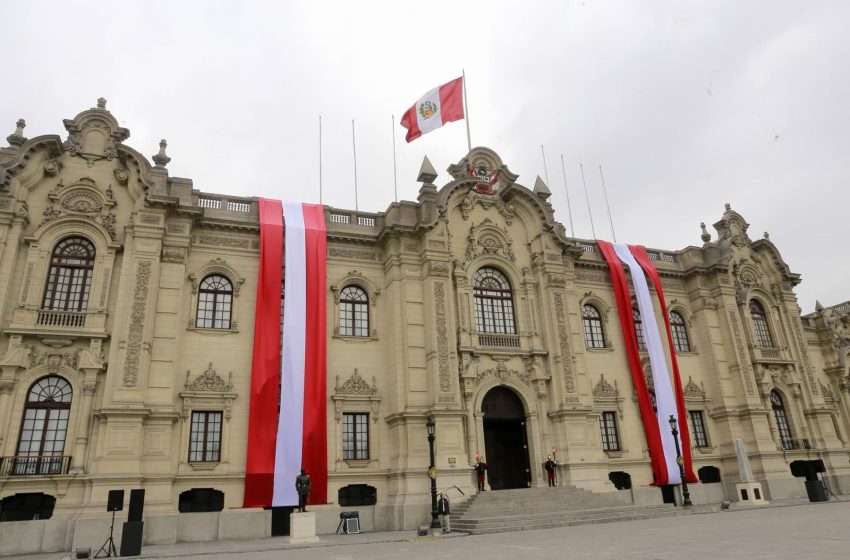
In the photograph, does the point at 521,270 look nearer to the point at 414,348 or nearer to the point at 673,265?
the point at 414,348

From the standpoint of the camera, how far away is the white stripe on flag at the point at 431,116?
29.3 m

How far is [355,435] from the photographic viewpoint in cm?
2466

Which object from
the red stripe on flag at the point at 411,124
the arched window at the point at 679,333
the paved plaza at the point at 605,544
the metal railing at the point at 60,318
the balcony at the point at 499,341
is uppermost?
the red stripe on flag at the point at 411,124

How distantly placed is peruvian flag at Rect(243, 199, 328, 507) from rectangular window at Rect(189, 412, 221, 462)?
57.9 inches

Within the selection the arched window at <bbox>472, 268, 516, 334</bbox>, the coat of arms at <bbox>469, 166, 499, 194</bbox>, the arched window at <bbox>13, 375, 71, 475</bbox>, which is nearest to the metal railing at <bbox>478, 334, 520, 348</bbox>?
the arched window at <bbox>472, 268, 516, 334</bbox>

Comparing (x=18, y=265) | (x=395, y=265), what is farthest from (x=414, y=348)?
(x=18, y=265)

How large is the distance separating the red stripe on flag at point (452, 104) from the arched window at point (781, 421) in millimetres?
22801

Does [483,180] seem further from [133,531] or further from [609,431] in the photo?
[133,531]

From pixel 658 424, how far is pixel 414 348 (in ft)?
42.6

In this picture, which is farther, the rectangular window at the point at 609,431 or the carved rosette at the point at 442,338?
the rectangular window at the point at 609,431

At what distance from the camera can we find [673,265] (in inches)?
1359

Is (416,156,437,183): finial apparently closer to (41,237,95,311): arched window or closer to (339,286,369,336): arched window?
(339,286,369,336): arched window

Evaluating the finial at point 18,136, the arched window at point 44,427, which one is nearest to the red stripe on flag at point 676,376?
the arched window at point 44,427

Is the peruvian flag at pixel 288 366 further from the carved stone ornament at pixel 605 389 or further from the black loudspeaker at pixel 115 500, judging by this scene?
the carved stone ornament at pixel 605 389
